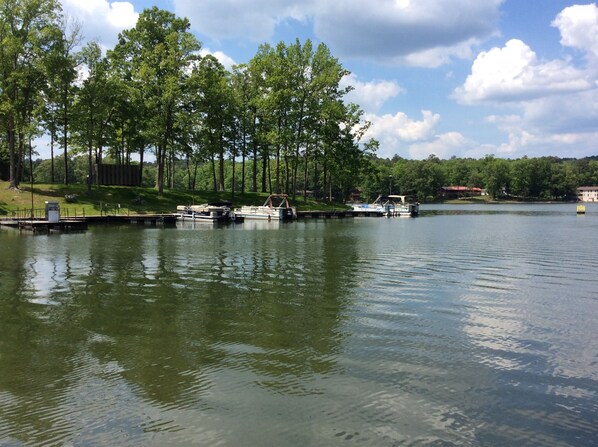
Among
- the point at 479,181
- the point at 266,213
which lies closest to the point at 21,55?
the point at 266,213

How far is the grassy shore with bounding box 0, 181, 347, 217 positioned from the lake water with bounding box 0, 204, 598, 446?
31.6 metres

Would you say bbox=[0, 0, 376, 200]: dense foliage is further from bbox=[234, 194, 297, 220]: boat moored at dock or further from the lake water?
the lake water

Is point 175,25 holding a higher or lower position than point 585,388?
higher

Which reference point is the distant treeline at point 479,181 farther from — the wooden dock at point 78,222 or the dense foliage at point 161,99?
the wooden dock at point 78,222

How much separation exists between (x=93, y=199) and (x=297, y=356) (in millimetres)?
50648

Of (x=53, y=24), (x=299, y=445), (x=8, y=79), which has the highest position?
(x=53, y=24)

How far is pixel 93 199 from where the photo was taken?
5478 centimetres

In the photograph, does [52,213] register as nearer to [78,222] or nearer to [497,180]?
[78,222]

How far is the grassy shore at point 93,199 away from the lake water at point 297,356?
31.6m

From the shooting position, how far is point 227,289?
16.6m

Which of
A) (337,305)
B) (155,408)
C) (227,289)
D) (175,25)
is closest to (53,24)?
(175,25)

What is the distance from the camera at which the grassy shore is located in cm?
4966

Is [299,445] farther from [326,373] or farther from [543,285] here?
[543,285]

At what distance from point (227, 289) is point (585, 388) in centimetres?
1101
